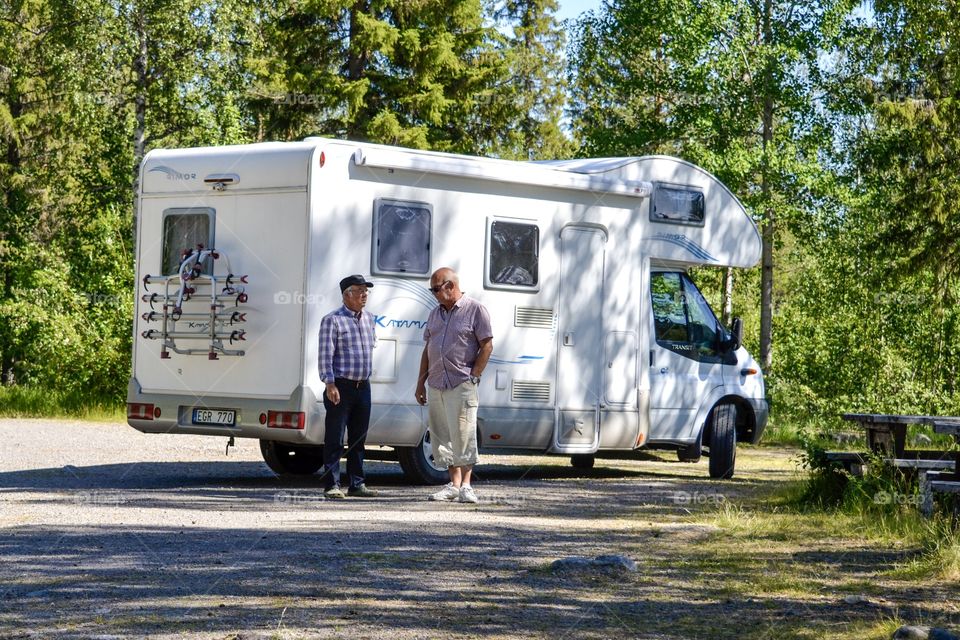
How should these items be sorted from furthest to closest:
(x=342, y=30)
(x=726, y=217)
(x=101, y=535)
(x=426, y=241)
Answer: (x=342, y=30)
(x=726, y=217)
(x=426, y=241)
(x=101, y=535)

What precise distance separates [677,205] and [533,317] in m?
2.23

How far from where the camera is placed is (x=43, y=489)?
11.4m

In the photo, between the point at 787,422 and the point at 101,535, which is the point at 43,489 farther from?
the point at 787,422

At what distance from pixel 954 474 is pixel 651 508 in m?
2.39

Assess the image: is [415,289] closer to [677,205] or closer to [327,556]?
[677,205]

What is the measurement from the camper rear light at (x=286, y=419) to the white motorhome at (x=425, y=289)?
2 centimetres

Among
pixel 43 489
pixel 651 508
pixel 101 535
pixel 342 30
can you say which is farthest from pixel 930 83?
pixel 101 535

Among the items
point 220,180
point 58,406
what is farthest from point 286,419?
point 58,406

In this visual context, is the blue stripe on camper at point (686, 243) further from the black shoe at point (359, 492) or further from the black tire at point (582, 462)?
the black shoe at point (359, 492)

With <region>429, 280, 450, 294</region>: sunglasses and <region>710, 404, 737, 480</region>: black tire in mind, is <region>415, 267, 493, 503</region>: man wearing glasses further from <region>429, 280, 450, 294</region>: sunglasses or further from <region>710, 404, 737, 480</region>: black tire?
<region>710, 404, 737, 480</region>: black tire

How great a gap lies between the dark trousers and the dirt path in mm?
374

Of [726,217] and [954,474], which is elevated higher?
[726,217]

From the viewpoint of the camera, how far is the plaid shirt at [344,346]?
35.2 ft

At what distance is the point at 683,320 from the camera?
14016mm
